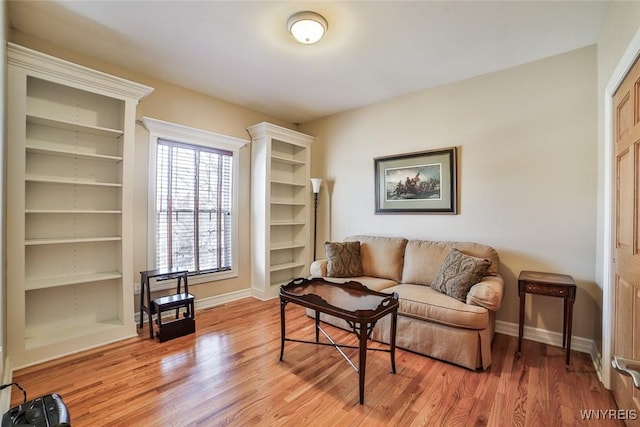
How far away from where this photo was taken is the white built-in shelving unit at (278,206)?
4.11m

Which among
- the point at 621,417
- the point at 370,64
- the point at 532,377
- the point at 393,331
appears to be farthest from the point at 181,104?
the point at 621,417

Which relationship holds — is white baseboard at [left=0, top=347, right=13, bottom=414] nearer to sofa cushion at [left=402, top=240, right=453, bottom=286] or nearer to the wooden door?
sofa cushion at [left=402, top=240, right=453, bottom=286]

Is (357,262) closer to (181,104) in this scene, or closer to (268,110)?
(268,110)

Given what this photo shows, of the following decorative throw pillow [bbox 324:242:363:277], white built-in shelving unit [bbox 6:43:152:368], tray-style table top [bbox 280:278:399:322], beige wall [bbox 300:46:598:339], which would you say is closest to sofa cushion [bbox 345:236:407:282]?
decorative throw pillow [bbox 324:242:363:277]

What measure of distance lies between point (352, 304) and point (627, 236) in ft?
5.62

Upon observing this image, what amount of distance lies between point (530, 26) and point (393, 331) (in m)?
2.66

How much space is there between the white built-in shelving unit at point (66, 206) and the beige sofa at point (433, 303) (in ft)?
7.13

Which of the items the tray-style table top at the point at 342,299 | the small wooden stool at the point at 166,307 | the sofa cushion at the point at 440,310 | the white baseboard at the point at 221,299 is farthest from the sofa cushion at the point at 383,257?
the small wooden stool at the point at 166,307

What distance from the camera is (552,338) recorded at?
2.77m

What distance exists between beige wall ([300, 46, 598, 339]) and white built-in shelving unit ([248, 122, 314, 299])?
4.60ft

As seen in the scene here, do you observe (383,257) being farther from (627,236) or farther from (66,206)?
(66,206)

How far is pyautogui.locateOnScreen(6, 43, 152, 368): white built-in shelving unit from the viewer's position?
2.28 metres

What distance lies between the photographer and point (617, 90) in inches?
75.0

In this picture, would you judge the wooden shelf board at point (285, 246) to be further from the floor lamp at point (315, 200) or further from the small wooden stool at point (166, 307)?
the small wooden stool at point (166, 307)
